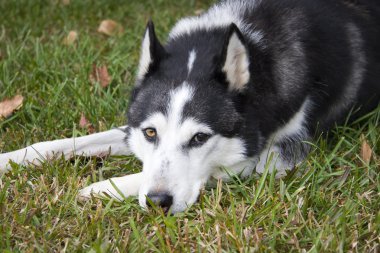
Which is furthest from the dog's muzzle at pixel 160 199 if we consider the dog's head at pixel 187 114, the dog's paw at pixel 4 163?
the dog's paw at pixel 4 163

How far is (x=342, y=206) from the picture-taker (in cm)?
346

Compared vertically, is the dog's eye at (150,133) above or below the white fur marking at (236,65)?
below

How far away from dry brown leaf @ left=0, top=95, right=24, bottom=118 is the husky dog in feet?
2.45

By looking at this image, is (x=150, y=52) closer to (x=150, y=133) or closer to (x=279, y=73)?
(x=150, y=133)

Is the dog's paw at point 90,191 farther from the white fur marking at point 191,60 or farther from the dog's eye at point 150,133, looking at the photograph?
the white fur marking at point 191,60

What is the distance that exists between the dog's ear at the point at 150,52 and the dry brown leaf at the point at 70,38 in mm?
2403

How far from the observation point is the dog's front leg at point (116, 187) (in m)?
3.67

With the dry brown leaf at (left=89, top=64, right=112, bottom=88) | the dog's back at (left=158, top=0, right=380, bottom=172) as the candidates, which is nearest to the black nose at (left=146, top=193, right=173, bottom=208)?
the dog's back at (left=158, top=0, right=380, bottom=172)

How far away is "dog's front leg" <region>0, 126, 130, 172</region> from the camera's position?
13.3ft

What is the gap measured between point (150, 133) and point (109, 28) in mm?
3186

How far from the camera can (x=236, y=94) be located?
3.62 metres

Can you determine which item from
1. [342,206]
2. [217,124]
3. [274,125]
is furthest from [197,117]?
[342,206]

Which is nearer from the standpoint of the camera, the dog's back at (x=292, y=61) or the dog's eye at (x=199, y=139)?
the dog's eye at (x=199, y=139)

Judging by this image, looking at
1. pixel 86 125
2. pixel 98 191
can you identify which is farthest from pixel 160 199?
pixel 86 125
